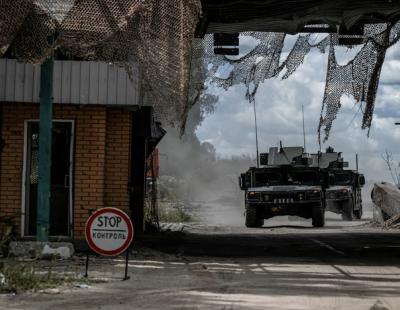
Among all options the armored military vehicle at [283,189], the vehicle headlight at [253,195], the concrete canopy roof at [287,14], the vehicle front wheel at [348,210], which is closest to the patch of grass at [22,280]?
the concrete canopy roof at [287,14]

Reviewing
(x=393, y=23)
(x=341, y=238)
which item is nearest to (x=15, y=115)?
(x=393, y=23)

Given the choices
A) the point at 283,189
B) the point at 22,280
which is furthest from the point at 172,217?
the point at 22,280

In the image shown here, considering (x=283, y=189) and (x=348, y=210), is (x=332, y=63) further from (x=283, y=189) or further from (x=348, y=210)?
(x=348, y=210)

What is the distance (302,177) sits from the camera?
25.0 metres

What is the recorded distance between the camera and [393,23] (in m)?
13.4

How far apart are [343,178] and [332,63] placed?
681 inches

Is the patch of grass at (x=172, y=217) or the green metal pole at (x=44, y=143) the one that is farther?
the patch of grass at (x=172, y=217)

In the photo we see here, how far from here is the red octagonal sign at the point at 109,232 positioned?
9.52 meters

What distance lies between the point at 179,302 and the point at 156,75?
299cm

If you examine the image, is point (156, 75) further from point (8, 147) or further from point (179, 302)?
point (8, 147)

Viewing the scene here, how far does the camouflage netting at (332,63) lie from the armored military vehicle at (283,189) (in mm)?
10353

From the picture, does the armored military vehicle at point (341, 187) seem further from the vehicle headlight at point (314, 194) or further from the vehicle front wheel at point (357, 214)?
the vehicle headlight at point (314, 194)

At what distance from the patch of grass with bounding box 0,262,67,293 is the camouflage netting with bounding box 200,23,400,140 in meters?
5.90

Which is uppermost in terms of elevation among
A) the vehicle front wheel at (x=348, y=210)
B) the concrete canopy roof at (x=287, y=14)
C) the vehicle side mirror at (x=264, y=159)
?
the concrete canopy roof at (x=287, y=14)
